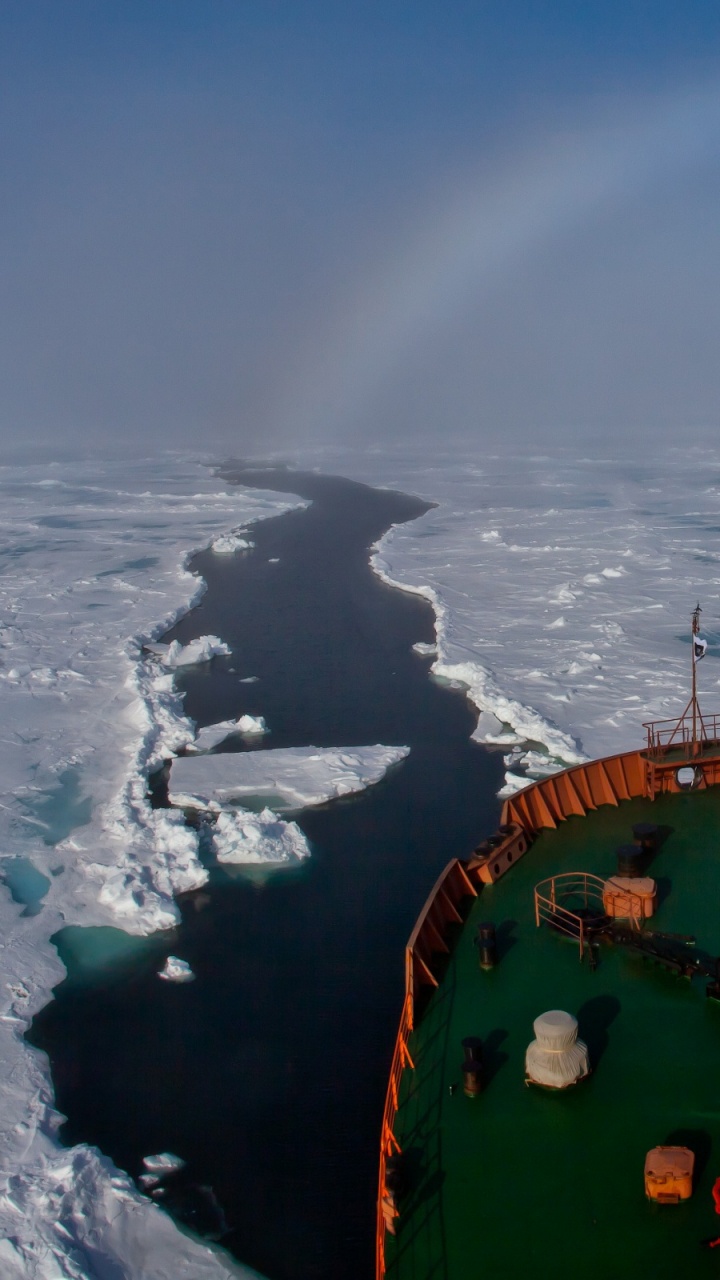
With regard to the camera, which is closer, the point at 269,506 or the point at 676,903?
the point at 676,903

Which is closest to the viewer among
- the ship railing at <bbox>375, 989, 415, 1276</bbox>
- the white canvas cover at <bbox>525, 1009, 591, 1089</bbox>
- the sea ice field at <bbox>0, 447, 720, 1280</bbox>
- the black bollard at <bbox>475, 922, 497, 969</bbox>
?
the ship railing at <bbox>375, 989, 415, 1276</bbox>

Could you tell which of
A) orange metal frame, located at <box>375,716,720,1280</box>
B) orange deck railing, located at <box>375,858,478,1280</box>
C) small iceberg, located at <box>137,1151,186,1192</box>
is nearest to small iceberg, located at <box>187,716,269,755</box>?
orange metal frame, located at <box>375,716,720,1280</box>

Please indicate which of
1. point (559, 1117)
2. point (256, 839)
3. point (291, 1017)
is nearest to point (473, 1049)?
point (559, 1117)

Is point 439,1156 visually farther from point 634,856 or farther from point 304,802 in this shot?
point 304,802

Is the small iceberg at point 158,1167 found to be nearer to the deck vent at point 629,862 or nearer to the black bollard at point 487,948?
the black bollard at point 487,948

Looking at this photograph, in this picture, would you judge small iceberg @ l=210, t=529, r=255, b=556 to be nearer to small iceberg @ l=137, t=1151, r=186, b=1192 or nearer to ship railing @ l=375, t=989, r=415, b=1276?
small iceberg @ l=137, t=1151, r=186, b=1192

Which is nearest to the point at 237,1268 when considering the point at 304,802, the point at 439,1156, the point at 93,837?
the point at 439,1156

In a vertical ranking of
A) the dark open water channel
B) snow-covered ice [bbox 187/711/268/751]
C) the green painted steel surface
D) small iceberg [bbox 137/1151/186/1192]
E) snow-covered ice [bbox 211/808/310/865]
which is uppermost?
the green painted steel surface
